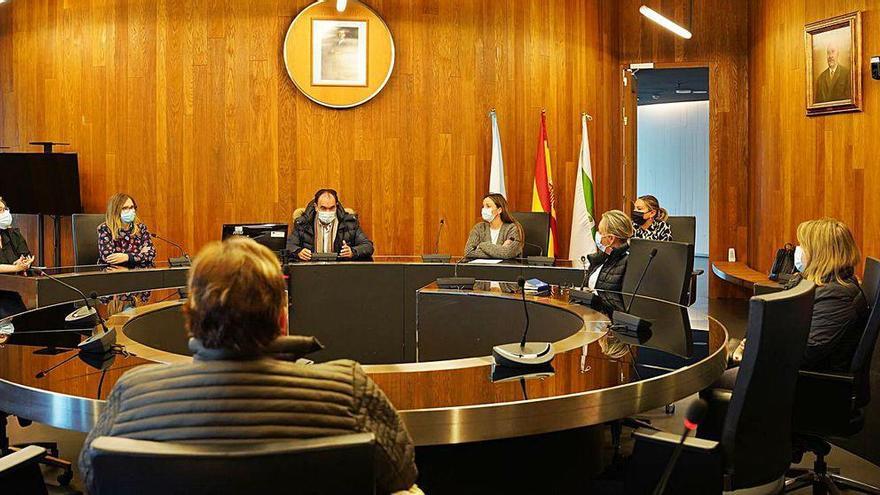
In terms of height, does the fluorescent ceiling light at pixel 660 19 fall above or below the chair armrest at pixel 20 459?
above

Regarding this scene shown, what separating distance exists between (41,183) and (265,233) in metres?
2.68

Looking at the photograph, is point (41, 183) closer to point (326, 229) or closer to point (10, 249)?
point (10, 249)

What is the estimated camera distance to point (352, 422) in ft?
5.67

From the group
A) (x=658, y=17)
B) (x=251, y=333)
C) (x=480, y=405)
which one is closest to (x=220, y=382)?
(x=251, y=333)

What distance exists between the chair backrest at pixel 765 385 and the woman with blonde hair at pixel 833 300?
30.7 inches

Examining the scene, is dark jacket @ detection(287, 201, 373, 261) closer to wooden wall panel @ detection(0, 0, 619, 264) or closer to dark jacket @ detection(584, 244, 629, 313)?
wooden wall panel @ detection(0, 0, 619, 264)

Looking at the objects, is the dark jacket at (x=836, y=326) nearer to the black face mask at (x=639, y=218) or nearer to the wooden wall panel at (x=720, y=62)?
the black face mask at (x=639, y=218)

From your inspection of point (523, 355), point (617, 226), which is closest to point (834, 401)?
point (523, 355)

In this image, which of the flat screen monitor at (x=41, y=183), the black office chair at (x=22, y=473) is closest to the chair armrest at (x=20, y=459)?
the black office chair at (x=22, y=473)

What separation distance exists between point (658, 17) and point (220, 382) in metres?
6.58

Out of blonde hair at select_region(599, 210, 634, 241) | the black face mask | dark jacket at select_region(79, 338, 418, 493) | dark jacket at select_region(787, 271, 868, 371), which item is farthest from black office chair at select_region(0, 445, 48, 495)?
the black face mask

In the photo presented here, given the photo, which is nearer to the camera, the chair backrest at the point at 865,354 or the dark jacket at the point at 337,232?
the chair backrest at the point at 865,354

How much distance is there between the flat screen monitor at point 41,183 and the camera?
24.1 ft

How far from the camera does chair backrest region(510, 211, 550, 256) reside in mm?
6777
